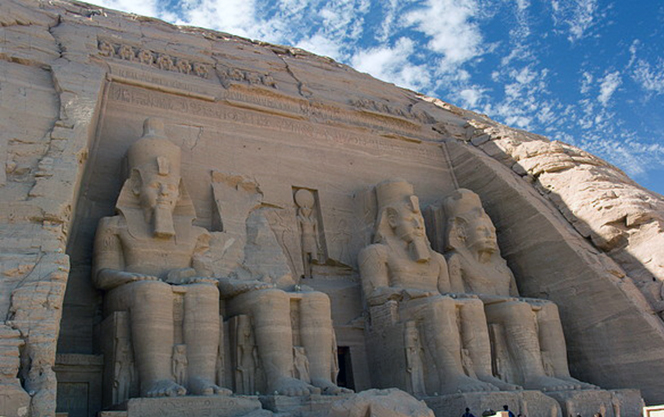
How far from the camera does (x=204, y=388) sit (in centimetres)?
546

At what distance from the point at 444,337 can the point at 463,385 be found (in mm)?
514

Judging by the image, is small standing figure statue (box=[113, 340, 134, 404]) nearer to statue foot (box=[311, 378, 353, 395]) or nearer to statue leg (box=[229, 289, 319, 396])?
statue leg (box=[229, 289, 319, 396])

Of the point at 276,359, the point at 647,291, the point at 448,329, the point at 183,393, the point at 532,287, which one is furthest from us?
the point at 532,287

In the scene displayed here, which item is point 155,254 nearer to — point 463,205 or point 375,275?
point 375,275

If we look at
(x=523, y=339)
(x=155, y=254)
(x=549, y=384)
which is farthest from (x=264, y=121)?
(x=549, y=384)

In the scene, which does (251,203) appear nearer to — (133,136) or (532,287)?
(133,136)

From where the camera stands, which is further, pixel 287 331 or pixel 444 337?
pixel 444 337

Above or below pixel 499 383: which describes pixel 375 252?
above

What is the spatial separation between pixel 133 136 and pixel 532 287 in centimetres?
500

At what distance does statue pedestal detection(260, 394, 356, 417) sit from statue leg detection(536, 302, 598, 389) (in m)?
2.86

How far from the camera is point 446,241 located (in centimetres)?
859

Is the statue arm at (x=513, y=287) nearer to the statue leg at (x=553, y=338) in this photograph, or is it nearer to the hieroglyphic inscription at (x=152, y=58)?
the statue leg at (x=553, y=338)

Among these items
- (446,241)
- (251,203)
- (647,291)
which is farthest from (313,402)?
(647,291)

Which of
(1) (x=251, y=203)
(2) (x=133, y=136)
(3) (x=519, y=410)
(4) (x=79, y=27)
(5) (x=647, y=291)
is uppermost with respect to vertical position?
(4) (x=79, y=27)
